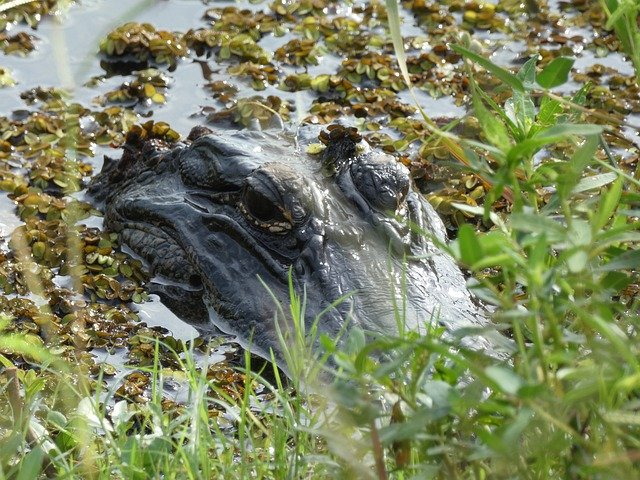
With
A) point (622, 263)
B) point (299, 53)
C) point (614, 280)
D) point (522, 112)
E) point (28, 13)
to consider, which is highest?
point (522, 112)

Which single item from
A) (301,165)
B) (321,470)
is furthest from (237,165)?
(321,470)

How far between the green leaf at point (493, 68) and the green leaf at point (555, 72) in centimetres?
6

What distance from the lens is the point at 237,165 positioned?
498 centimetres

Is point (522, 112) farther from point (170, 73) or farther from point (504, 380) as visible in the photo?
point (170, 73)

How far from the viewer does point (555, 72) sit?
2570mm

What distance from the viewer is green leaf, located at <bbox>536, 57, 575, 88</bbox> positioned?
8.38ft

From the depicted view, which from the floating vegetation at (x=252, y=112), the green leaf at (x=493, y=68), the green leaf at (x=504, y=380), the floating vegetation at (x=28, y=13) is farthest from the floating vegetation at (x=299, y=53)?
the green leaf at (x=504, y=380)

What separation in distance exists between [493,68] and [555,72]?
0.19 metres

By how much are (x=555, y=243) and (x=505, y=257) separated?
20cm

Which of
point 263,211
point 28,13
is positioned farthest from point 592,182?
point 28,13

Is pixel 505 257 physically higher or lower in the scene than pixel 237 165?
higher

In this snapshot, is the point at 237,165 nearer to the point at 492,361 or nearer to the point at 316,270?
the point at 316,270

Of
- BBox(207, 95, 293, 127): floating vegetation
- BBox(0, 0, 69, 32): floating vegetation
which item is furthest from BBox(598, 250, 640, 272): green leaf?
BBox(0, 0, 69, 32): floating vegetation

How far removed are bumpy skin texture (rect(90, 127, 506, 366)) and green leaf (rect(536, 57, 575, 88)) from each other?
1.52m
